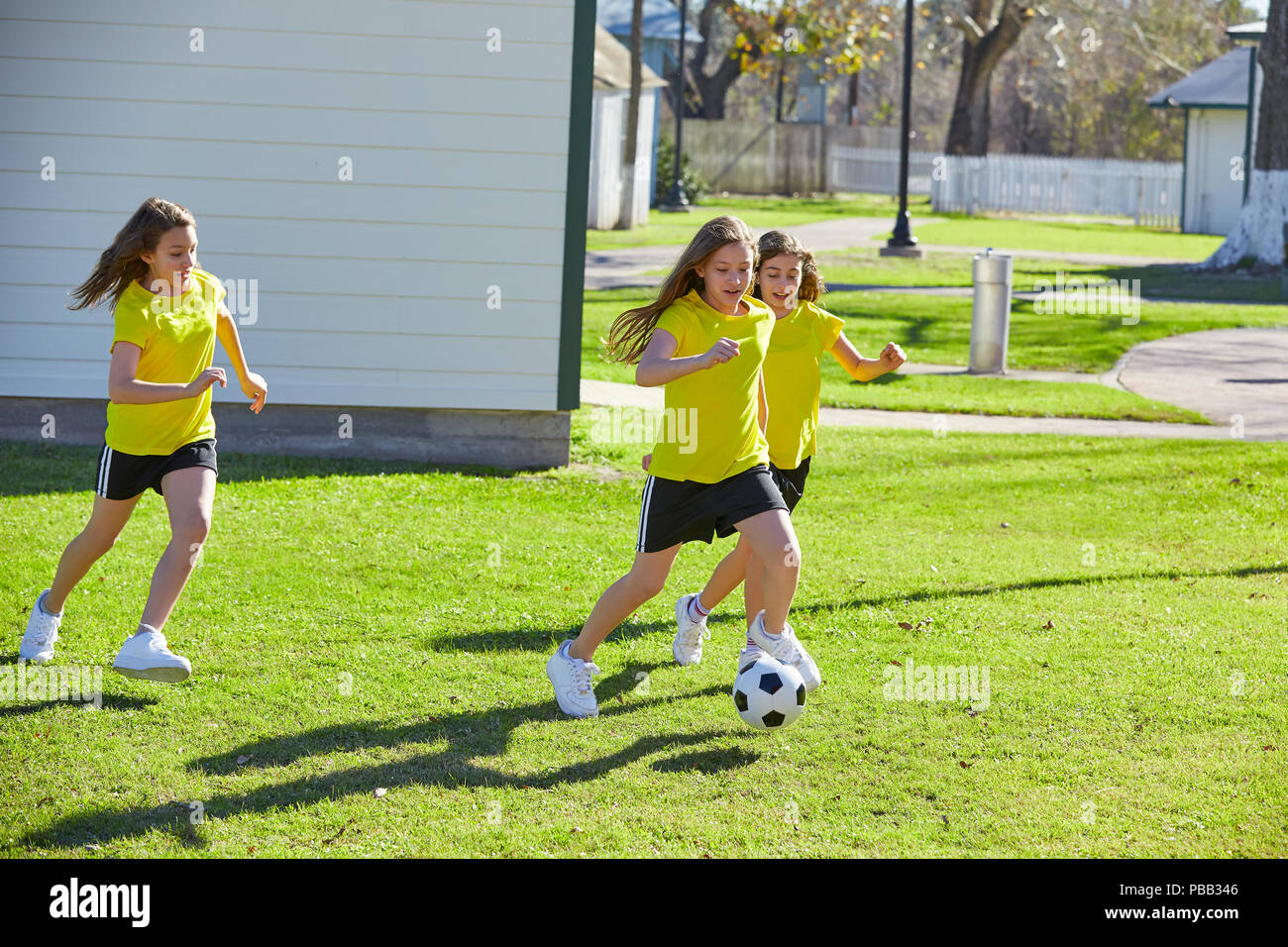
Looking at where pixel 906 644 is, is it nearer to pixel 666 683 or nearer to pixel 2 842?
pixel 666 683

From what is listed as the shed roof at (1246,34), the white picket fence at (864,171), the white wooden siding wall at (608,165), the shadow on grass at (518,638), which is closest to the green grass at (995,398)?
the shadow on grass at (518,638)

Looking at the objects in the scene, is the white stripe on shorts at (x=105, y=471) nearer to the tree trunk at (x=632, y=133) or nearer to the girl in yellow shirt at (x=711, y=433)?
the girl in yellow shirt at (x=711, y=433)

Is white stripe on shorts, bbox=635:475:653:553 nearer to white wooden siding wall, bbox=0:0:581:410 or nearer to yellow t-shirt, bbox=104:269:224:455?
yellow t-shirt, bbox=104:269:224:455

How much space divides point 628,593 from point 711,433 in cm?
64

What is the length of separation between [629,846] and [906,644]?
7.35 feet

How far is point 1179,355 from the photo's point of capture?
14.5m

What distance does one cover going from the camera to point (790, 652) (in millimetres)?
4918

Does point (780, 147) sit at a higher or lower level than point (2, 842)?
higher

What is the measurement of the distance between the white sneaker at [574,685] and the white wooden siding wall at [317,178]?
4.44m

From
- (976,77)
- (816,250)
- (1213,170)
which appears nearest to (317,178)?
(816,250)

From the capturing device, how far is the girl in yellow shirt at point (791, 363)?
200 inches

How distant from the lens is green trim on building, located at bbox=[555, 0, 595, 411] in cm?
893

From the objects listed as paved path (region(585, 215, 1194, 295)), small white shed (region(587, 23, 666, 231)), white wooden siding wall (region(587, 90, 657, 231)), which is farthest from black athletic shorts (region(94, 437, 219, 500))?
white wooden siding wall (region(587, 90, 657, 231))

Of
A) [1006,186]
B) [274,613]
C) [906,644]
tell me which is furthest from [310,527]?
[1006,186]
